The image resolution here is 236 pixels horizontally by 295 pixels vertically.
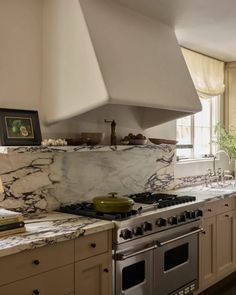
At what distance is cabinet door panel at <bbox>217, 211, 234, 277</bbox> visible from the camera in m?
3.87

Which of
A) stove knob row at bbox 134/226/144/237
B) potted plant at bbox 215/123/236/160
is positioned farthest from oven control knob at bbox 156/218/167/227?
potted plant at bbox 215/123/236/160

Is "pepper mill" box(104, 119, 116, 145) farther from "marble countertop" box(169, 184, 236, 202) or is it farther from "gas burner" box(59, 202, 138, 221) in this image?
"marble countertop" box(169, 184, 236, 202)

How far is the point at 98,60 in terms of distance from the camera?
2.72 meters

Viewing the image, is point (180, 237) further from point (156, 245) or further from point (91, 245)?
point (91, 245)

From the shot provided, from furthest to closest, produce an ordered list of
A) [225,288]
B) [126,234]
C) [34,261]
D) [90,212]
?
[225,288]
[90,212]
[126,234]
[34,261]

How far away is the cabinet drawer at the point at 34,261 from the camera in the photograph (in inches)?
78.0

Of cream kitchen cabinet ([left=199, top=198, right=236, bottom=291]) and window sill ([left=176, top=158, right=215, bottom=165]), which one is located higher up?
window sill ([left=176, top=158, right=215, bottom=165])

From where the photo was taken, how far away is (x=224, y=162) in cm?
541

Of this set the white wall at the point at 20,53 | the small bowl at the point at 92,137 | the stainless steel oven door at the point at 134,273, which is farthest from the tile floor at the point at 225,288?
the white wall at the point at 20,53

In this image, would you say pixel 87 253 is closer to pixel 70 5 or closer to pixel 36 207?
pixel 36 207

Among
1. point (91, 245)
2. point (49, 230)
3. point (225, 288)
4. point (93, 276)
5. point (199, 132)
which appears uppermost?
point (199, 132)

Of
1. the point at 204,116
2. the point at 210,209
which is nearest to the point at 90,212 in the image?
the point at 210,209

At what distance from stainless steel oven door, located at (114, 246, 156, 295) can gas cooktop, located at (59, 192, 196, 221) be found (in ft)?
0.88

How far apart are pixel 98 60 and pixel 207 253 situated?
2.10 meters
